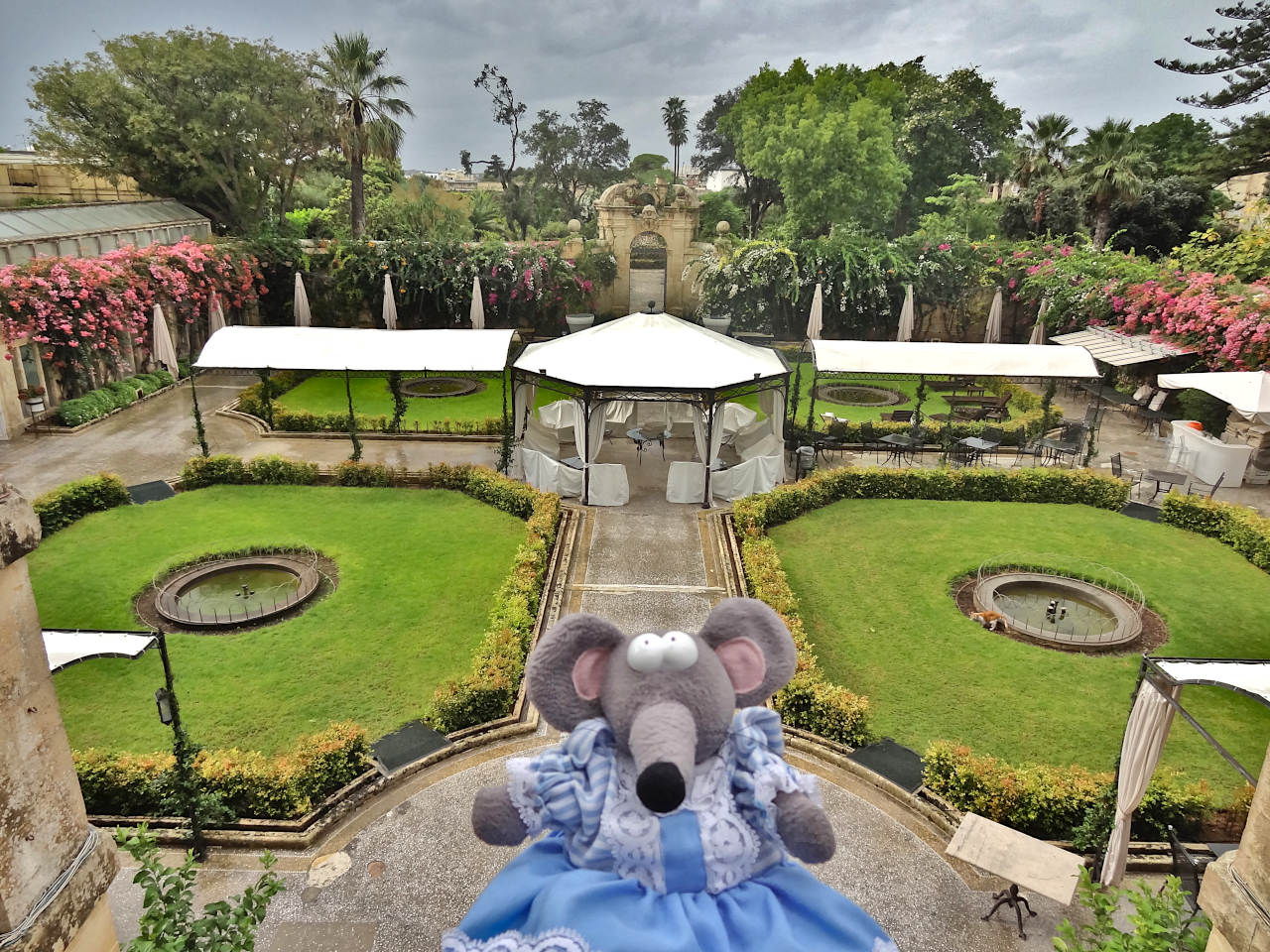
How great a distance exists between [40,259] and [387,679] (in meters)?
16.8

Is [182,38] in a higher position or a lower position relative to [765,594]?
higher

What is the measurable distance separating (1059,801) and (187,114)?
32193 millimetres

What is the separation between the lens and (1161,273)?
72.1ft

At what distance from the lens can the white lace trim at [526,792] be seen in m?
4.21

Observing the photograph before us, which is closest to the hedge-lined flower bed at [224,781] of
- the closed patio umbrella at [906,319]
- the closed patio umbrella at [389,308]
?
the closed patio umbrella at [389,308]

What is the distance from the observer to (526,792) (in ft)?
13.9

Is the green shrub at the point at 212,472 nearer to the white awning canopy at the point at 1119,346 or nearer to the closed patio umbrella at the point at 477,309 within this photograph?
the closed patio umbrella at the point at 477,309

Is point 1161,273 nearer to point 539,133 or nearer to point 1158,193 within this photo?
point 1158,193

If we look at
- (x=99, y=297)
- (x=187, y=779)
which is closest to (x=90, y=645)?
(x=187, y=779)

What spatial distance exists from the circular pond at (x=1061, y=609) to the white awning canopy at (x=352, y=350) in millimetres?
10860

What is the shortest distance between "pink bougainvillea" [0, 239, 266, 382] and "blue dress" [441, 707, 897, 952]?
2081 cm

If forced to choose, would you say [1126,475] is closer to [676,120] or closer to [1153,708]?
[1153,708]

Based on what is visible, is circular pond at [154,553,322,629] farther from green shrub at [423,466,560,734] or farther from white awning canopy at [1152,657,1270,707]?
white awning canopy at [1152,657,1270,707]

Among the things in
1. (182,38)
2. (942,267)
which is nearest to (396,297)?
(182,38)
